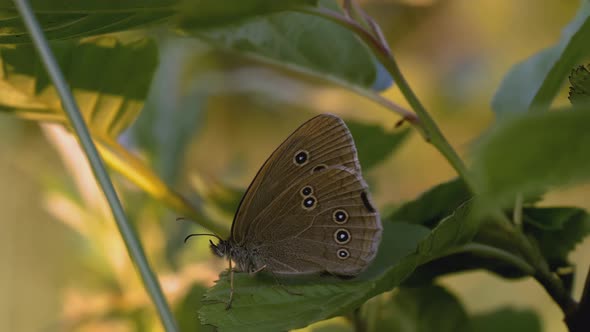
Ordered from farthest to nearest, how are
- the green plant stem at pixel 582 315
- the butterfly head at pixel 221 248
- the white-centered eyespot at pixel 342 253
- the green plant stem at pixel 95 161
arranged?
the butterfly head at pixel 221 248 → the white-centered eyespot at pixel 342 253 → the green plant stem at pixel 582 315 → the green plant stem at pixel 95 161

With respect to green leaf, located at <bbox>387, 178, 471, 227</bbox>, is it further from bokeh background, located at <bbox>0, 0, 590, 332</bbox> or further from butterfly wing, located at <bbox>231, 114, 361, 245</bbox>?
bokeh background, located at <bbox>0, 0, 590, 332</bbox>

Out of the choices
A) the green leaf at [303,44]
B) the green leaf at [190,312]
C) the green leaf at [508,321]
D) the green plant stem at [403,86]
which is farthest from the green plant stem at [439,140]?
the green leaf at [190,312]

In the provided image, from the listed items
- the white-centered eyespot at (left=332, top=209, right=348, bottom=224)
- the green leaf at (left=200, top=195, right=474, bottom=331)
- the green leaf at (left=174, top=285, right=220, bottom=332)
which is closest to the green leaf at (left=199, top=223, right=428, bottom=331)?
the green leaf at (left=200, top=195, right=474, bottom=331)

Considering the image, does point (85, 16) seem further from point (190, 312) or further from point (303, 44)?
point (190, 312)

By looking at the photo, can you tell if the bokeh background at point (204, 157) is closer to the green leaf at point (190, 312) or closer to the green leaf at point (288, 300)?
the green leaf at point (190, 312)

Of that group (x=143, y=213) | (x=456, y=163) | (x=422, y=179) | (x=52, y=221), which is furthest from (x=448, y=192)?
(x=52, y=221)
